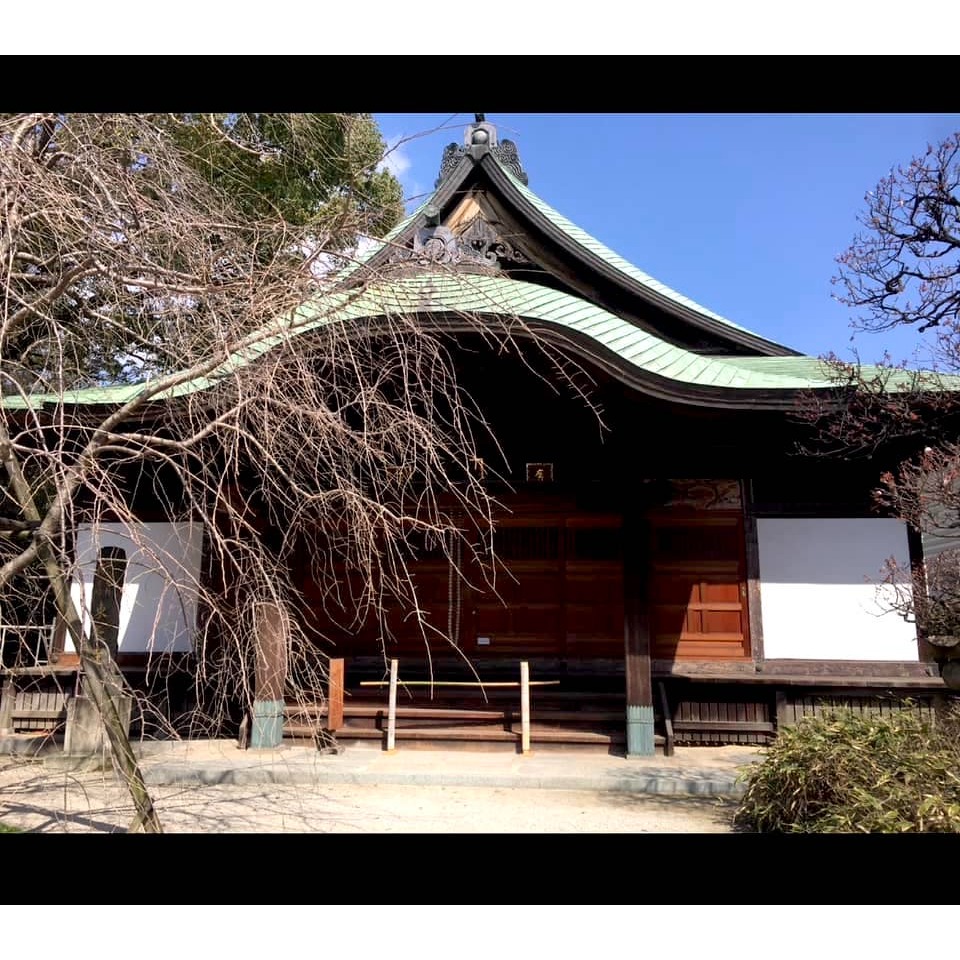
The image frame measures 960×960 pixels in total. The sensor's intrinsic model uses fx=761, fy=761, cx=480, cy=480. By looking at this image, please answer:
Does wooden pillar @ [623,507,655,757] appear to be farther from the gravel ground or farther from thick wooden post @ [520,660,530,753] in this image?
the gravel ground

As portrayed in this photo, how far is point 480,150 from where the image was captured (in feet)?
34.8

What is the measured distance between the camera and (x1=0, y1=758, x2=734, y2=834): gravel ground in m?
5.42

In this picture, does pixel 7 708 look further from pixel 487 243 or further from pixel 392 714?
pixel 487 243

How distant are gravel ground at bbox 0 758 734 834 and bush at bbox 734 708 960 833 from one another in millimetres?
587

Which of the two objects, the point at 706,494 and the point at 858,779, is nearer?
the point at 858,779

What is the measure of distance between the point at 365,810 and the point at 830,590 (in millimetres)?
5514

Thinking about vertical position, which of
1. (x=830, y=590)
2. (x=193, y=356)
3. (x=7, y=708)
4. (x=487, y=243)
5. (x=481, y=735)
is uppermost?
(x=487, y=243)

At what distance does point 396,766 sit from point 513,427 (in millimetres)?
3763

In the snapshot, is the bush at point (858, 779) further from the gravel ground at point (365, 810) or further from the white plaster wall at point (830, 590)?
the white plaster wall at point (830, 590)

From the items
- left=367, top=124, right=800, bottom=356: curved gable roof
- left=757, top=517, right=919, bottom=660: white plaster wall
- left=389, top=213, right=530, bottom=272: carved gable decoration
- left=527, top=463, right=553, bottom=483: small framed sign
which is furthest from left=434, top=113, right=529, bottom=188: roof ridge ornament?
left=757, top=517, right=919, bottom=660: white plaster wall

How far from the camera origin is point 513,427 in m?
8.53

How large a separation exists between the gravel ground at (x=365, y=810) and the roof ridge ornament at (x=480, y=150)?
7.71 m

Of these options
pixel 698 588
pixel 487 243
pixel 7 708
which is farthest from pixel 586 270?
pixel 7 708

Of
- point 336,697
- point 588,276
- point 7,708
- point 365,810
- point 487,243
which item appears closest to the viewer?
point 365,810
